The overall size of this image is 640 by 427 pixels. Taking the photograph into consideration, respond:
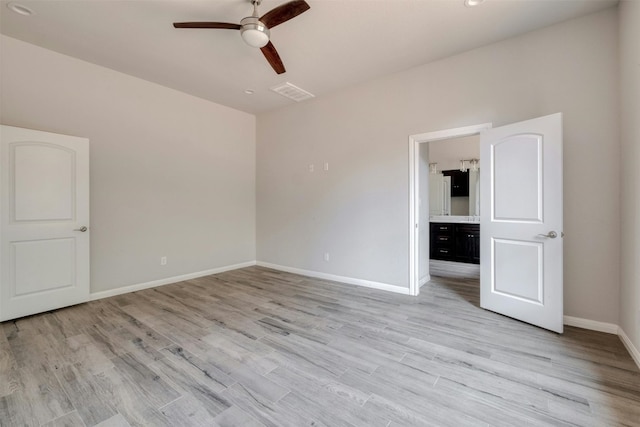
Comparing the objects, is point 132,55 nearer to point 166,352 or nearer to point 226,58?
point 226,58

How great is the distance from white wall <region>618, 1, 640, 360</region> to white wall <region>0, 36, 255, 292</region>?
5.14 metres

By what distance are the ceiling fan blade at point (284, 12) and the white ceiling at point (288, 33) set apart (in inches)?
11.4

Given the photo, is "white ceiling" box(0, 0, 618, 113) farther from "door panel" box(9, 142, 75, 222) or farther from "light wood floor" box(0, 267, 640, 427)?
"light wood floor" box(0, 267, 640, 427)

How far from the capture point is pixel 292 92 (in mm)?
4262

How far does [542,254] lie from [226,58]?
410 centimetres

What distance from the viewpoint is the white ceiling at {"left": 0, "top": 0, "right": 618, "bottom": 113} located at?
2439 millimetres

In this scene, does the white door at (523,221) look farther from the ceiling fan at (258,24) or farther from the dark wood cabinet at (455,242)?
the dark wood cabinet at (455,242)

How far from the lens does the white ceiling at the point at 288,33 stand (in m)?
2.44

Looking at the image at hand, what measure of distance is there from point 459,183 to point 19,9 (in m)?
7.18

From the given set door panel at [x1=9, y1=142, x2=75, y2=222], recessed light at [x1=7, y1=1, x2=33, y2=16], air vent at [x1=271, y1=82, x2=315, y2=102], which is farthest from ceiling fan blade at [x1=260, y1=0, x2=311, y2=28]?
door panel at [x1=9, y1=142, x2=75, y2=222]

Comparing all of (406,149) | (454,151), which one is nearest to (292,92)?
(406,149)

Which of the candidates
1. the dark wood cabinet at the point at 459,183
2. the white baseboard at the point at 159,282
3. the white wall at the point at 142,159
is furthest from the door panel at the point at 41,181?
the dark wood cabinet at the point at 459,183

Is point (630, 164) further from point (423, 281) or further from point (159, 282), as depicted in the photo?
point (159, 282)

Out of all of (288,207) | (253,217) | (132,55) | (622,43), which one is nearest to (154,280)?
(253,217)
